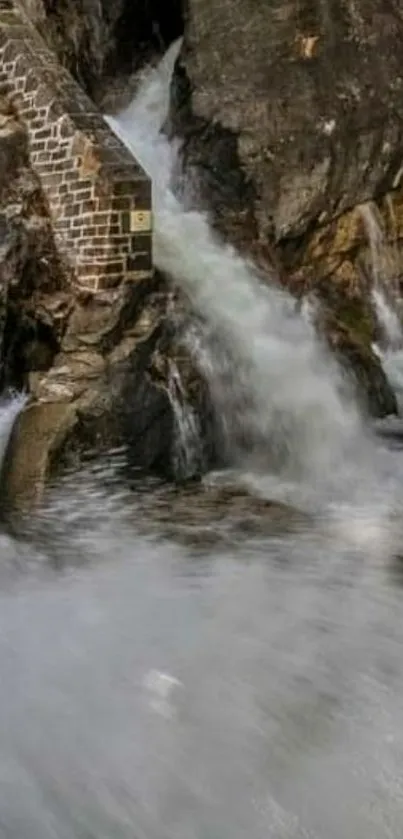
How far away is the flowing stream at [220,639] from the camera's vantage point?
4.20m

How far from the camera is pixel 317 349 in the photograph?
31.9 feet

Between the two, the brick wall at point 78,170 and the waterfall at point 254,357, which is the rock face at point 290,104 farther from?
the brick wall at point 78,170

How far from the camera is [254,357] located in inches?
356

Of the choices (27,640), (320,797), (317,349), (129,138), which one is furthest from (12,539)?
(129,138)

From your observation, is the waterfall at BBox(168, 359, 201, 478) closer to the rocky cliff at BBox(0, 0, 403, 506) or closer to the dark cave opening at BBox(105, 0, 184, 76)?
the rocky cliff at BBox(0, 0, 403, 506)

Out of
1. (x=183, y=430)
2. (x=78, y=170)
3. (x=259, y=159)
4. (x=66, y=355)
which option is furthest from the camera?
(x=259, y=159)

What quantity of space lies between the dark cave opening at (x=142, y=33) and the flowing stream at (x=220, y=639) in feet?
16.8

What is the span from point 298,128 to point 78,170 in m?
3.08

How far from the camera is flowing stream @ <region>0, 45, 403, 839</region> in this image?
4.20 metres

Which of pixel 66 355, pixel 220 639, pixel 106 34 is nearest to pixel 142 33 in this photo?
pixel 106 34

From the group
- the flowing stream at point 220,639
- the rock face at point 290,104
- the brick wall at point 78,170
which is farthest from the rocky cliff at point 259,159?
the flowing stream at point 220,639

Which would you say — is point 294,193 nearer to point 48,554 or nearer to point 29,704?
point 48,554

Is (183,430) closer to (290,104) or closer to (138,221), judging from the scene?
(138,221)

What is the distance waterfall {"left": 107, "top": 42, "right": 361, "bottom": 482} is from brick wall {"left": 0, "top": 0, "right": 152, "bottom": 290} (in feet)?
2.75
